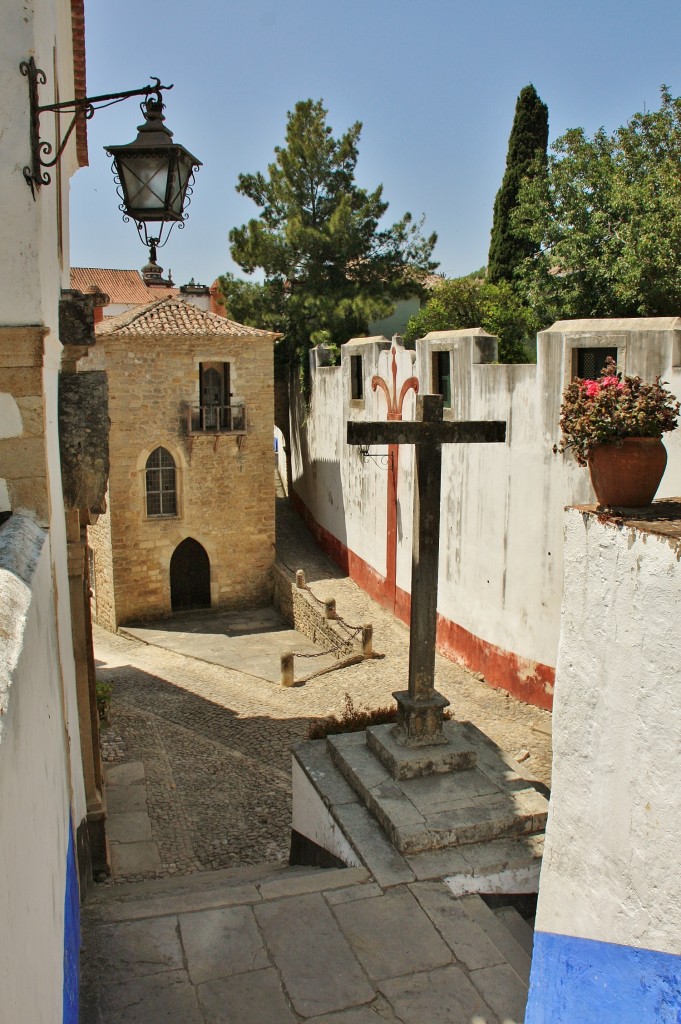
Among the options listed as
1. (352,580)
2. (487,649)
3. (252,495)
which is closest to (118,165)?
(487,649)

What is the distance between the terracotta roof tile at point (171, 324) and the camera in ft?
60.7

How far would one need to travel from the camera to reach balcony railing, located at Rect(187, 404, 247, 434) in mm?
19172

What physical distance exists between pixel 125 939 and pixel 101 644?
13843mm

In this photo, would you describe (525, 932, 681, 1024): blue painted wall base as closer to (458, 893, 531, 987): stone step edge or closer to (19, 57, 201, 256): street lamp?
(458, 893, 531, 987): stone step edge

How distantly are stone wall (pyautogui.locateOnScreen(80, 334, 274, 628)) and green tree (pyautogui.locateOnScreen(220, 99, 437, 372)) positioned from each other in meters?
3.44

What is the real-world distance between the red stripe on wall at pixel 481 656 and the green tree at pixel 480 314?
5.49 meters

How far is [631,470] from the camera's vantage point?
3.63m

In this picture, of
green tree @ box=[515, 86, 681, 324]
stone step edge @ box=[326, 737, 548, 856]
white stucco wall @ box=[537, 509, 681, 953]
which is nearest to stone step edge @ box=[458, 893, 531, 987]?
stone step edge @ box=[326, 737, 548, 856]

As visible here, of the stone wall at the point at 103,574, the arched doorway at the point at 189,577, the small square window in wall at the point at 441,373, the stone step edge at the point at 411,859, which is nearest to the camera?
the stone step edge at the point at 411,859

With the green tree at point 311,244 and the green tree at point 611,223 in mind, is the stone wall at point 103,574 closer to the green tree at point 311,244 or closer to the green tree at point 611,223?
the green tree at point 311,244

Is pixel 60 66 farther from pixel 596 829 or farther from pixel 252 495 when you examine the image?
pixel 252 495

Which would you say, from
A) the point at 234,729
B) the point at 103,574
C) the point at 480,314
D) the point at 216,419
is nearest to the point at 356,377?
the point at 480,314

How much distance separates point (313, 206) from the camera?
2325cm

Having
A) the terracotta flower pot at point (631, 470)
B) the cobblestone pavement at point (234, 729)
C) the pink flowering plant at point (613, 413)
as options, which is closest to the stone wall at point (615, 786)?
the terracotta flower pot at point (631, 470)
